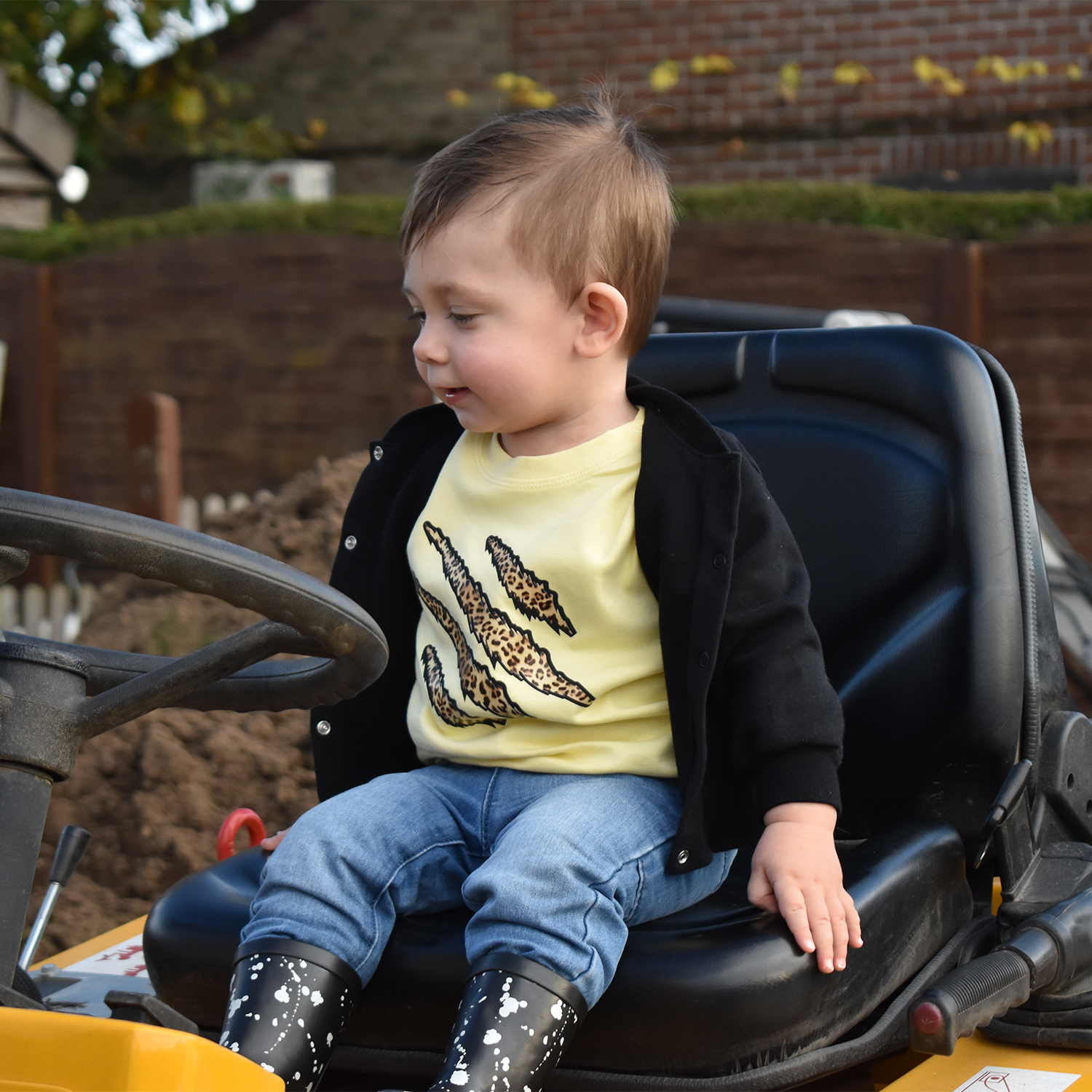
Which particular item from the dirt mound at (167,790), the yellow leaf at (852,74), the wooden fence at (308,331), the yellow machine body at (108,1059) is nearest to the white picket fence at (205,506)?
the wooden fence at (308,331)

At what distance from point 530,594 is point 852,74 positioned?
642 cm

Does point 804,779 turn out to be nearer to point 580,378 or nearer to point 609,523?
point 609,523

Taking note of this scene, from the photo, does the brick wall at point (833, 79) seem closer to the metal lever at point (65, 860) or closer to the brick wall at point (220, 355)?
the brick wall at point (220, 355)

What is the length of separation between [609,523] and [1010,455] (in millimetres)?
488

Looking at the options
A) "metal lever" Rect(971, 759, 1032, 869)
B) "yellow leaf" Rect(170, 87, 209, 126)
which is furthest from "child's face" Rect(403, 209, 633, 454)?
"yellow leaf" Rect(170, 87, 209, 126)

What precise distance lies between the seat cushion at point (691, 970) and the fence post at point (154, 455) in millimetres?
3567

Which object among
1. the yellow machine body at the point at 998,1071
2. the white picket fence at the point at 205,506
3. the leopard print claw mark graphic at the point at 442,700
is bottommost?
the white picket fence at the point at 205,506

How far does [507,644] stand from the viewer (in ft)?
4.72

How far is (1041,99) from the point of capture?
22.8 ft

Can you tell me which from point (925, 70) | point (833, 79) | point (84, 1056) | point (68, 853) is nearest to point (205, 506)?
point (833, 79)

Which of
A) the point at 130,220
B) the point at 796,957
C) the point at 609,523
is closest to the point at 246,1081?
the point at 796,957

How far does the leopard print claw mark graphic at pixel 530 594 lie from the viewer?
144cm

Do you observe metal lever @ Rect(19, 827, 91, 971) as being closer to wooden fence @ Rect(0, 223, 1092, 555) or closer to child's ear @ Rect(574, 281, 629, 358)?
child's ear @ Rect(574, 281, 629, 358)

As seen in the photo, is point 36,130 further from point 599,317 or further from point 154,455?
point 599,317
